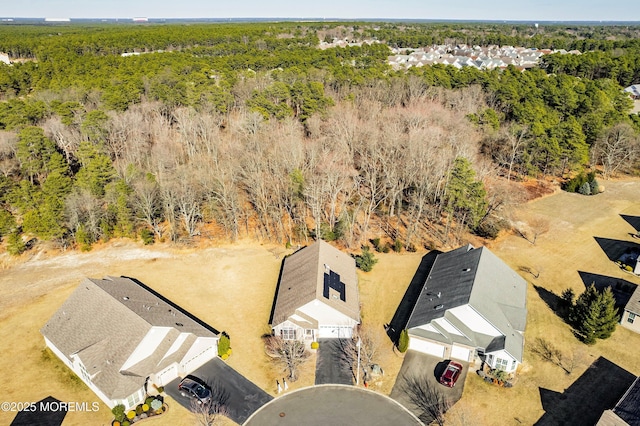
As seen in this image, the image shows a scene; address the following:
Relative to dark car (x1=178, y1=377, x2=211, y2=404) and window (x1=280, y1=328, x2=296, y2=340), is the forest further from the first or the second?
dark car (x1=178, y1=377, x2=211, y2=404)

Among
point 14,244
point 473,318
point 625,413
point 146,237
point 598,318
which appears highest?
point 473,318

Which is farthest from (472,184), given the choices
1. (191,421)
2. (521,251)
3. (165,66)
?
(165,66)

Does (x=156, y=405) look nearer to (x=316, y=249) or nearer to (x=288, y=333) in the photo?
(x=288, y=333)

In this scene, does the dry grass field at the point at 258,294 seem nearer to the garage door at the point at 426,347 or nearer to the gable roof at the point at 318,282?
the garage door at the point at 426,347

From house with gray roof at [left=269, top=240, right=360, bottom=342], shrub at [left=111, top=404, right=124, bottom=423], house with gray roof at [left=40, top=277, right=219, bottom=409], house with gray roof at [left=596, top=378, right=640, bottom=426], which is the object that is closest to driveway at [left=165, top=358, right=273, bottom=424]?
house with gray roof at [left=40, top=277, right=219, bottom=409]

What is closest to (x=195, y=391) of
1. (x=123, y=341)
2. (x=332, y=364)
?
(x=123, y=341)

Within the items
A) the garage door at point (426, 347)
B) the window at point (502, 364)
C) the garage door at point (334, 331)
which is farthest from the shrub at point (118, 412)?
the window at point (502, 364)
